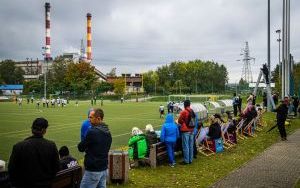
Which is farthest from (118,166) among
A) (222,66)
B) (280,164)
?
(222,66)

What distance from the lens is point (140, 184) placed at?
981 centimetres

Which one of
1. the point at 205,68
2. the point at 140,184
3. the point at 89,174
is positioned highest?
the point at 205,68

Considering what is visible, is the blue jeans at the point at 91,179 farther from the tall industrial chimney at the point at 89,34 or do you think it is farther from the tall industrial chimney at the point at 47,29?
the tall industrial chimney at the point at 89,34

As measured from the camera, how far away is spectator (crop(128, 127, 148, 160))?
1166 centimetres

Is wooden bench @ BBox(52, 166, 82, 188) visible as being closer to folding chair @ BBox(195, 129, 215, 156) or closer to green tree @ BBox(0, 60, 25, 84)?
folding chair @ BBox(195, 129, 215, 156)

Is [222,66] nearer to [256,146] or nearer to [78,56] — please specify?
[78,56]

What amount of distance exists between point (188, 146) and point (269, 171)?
2425 mm

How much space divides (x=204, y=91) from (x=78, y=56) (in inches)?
2395

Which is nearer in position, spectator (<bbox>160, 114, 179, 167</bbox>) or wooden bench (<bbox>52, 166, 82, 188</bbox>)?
wooden bench (<bbox>52, 166, 82, 188</bbox>)

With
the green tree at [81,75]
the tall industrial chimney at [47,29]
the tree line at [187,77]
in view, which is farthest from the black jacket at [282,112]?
the tree line at [187,77]

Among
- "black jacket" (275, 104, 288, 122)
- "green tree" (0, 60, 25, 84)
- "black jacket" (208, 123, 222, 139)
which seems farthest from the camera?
"green tree" (0, 60, 25, 84)

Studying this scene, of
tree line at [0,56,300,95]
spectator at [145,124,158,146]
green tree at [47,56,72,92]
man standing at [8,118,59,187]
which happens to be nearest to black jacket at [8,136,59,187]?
man standing at [8,118,59,187]

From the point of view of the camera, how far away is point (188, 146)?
1234 cm

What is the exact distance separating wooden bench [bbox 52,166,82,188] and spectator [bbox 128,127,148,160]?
4.34 m
